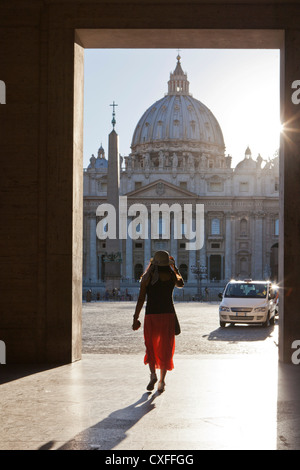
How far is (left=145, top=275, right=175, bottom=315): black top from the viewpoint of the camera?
6.36 m

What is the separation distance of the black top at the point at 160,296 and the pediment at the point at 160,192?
7114 centimetres

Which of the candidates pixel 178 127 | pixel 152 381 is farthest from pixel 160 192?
pixel 152 381

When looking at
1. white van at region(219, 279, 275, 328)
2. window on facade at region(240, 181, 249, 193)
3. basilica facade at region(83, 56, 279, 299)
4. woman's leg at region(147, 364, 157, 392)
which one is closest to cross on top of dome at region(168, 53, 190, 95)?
basilica facade at region(83, 56, 279, 299)

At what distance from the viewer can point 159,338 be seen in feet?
20.8

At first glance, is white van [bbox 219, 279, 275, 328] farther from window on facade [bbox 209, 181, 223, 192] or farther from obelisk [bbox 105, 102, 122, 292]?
window on facade [bbox 209, 181, 223, 192]

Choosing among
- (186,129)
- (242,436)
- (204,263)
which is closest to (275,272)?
(204,263)

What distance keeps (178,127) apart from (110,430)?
9796 centimetres

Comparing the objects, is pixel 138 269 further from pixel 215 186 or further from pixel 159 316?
pixel 159 316

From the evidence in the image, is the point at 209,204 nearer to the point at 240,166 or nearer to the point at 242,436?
the point at 240,166

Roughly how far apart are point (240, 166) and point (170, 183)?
30.3 feet

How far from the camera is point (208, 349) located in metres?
10.7

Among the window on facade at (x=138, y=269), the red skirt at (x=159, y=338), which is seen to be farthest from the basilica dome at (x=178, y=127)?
the red skirt at (x=159, y=338)

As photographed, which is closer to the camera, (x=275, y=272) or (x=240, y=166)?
(x=275, y=272)

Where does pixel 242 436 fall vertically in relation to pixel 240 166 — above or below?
below
